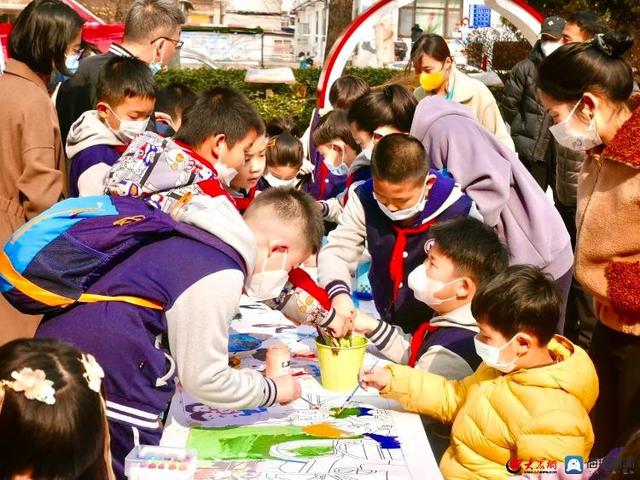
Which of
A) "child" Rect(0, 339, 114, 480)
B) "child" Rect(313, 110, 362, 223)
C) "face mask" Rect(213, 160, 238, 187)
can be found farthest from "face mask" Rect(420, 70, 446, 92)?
"child" Rect(0, 339, 114, 480)

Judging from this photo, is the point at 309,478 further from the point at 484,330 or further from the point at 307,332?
the point at 307,332

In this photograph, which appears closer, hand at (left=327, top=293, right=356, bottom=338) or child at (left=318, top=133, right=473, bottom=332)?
hand at (left=327, top=293, right=356, bottom=338)

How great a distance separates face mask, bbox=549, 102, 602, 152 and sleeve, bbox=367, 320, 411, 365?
2.85 feet

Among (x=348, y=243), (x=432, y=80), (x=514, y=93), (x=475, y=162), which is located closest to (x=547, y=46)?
(x=514, y=93)

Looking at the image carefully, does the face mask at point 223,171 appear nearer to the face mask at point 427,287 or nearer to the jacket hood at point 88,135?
the face mask at point 427,287

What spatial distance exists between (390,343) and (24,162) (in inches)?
72.4

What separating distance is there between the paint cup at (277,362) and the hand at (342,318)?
0.17 m

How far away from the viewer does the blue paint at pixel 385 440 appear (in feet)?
7.62

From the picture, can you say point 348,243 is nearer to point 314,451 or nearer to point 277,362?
point 277,362

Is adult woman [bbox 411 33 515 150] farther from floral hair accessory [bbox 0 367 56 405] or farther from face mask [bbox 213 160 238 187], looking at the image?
floral hair accessory [bbox 0 367 56 405]

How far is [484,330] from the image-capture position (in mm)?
2477

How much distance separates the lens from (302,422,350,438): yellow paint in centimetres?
238

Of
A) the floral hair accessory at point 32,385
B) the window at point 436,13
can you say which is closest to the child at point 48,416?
the floral hair accessory at point 32,385

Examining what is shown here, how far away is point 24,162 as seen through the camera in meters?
3.73
